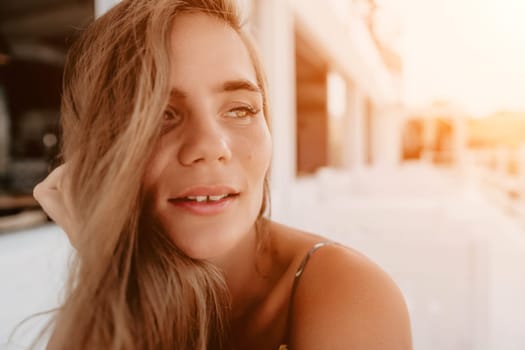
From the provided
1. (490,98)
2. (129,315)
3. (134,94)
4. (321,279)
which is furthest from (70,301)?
(490,98)

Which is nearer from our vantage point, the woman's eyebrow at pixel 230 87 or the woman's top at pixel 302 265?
the woman's eyebrow at pixel 230 87

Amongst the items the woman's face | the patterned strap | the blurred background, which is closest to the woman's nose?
the woman's face

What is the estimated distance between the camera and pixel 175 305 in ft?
2.27

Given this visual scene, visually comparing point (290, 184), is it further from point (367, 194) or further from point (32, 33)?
point (32, 33)

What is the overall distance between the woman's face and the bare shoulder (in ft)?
0.64

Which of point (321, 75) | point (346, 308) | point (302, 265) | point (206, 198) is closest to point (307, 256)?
point (302, 265)

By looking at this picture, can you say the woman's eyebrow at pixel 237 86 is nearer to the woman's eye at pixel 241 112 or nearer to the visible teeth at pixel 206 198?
the woman's eye at pixel 241 112

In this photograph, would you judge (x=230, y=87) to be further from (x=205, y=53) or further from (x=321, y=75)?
(x=321, y=75)

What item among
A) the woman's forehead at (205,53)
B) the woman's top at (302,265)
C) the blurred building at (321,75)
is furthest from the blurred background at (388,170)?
the woman's top at (302,265)

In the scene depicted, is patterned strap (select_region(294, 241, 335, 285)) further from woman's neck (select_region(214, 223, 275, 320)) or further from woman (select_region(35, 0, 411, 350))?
woman's neck (select_region(214, 223, 275, 320))

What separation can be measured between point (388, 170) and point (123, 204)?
3.87m

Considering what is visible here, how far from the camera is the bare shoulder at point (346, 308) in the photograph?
29.1 inches

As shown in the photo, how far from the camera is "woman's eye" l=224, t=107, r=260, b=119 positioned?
32.3 inches

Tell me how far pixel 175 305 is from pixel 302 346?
25 centimetres
